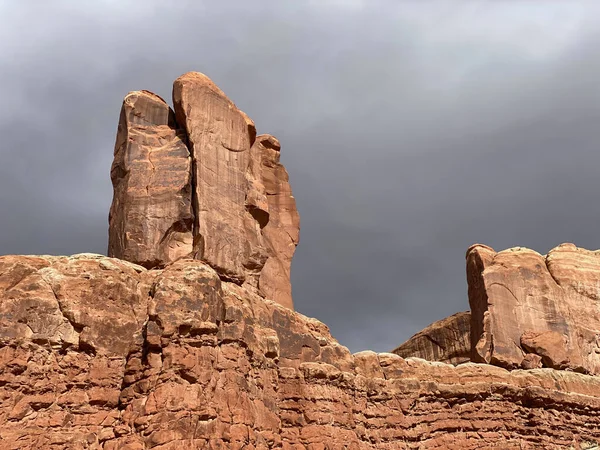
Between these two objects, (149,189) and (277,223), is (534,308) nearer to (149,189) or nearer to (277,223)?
(277,223)

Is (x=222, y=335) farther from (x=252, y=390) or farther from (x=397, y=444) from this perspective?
(x=397, y=444)

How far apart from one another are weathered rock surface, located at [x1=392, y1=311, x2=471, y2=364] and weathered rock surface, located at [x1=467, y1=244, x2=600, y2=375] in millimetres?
5552

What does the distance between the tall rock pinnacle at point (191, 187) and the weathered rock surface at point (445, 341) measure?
13.2 m

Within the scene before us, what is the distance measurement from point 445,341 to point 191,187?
17.9 metres

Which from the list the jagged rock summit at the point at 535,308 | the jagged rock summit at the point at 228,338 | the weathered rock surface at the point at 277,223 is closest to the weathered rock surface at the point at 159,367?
the jagged rock summit at the point at 228,338

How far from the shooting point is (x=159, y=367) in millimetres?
18203

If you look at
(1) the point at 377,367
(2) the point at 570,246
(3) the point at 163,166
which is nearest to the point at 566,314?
(2) the point at 570,246

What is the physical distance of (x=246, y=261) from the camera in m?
23.1

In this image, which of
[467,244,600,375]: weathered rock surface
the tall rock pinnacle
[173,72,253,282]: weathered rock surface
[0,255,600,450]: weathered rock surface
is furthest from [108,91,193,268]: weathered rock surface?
[467,244,600,375]: weathered rock surface

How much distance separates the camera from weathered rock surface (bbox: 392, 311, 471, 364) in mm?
37062

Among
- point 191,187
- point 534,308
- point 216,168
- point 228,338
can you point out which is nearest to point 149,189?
point 191,187

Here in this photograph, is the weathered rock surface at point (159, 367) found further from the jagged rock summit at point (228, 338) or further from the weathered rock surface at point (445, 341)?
the weathered rock surface at point (445, 341)

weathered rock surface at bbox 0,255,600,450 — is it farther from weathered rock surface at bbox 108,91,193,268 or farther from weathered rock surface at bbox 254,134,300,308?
weathered rock surface at bbox 254,134,300,308

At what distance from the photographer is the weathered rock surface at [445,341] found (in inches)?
1459
